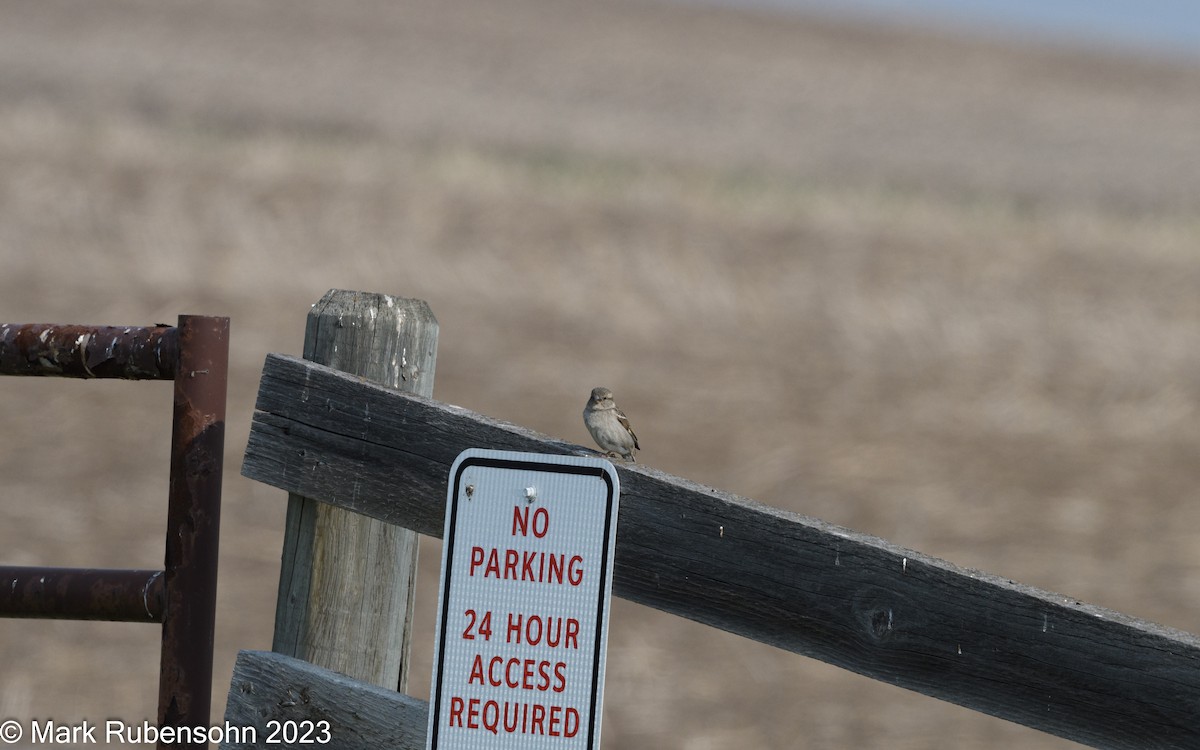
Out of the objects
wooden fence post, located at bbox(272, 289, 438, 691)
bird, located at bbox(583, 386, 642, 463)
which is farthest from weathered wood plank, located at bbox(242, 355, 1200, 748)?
bird, located at bbox(583, 386, 642, 463)

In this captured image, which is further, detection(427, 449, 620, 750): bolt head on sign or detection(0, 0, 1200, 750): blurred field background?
detection(0, 0, 1200, 750): blurred field background

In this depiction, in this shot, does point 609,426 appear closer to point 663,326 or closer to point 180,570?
point 180,570

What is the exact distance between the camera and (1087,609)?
232 cm

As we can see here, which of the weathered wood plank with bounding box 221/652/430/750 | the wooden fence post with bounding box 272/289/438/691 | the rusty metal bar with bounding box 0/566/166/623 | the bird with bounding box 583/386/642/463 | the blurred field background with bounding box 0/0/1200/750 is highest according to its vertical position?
the blurred field background with bounding box 0/0/1200/750

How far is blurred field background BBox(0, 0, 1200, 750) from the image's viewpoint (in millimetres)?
7488

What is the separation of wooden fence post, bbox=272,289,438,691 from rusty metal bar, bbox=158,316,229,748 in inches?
7.8

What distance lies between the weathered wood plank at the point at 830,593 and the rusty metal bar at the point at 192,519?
0.64 feet

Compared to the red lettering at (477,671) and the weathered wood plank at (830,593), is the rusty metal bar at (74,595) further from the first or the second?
the red lettering at (477,671)

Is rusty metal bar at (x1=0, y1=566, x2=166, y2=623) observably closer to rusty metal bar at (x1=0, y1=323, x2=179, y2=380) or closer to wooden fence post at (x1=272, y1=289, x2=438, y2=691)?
wooden fence post at (x1=272, y1=289, x2=438, y2=691)

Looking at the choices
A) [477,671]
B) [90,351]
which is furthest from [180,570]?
[477,671]

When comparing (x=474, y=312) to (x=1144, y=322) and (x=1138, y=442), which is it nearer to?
(x=1138, y=442)

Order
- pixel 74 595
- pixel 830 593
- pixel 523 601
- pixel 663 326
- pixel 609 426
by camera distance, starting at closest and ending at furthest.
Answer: pixel 523 601 → pixel 830 593 → pixel 74 595 → pixel 609 426 → pixel 663 326

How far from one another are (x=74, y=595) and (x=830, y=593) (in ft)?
4.58

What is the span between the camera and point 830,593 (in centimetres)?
241
